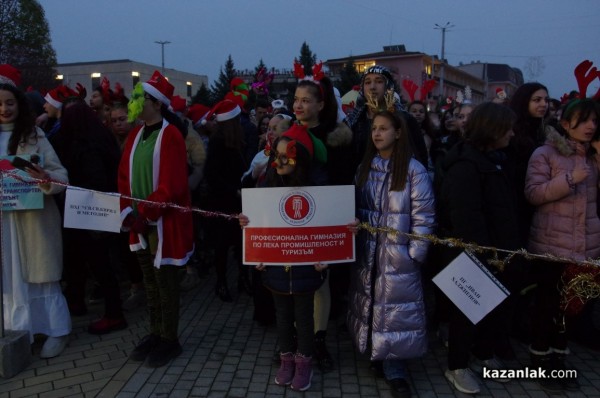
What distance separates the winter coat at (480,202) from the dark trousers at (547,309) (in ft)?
1.74

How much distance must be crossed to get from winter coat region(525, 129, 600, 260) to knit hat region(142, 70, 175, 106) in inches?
121

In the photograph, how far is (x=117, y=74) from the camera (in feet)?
203

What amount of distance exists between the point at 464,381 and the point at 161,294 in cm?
252

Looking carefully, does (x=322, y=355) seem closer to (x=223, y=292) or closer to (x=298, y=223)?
(x=298, y=223)

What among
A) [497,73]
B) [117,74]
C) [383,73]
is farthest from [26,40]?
[497,73]

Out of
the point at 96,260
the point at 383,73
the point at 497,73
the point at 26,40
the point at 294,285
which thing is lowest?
the point at 96,260

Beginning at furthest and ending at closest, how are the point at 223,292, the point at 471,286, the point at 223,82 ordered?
the point at 223,82
the point at 223,292
the point at 471,286

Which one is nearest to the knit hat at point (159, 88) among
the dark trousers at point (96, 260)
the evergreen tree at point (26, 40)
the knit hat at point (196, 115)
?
the dark trousers at point (96, 260)

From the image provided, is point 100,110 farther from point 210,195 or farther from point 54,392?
point 54,392

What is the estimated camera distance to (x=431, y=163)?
18.4 ft

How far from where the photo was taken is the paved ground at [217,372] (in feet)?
12.1

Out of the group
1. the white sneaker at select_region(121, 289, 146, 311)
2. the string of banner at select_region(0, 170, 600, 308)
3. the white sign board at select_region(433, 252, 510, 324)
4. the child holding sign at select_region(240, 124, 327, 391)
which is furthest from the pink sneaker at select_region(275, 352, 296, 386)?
the white sneaker at select_region(121, 289, 146, 311)

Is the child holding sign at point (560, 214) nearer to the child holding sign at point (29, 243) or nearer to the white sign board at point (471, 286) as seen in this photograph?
the white sign board at point (471, 286)

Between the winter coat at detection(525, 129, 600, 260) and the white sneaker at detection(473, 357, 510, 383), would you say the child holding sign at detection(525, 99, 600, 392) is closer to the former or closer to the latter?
the winter coat at detection(525, 129, 600, 260)
